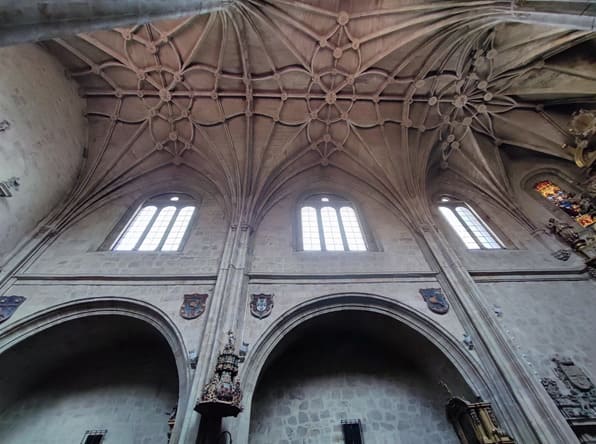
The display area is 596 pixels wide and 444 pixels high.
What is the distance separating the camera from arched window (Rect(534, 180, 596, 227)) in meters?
9.85

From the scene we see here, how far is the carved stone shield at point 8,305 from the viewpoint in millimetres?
6918

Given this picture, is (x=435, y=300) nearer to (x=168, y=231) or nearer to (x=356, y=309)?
(x=356, y=309)

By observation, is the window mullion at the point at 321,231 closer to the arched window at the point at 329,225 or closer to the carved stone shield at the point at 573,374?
the arched window at the point at 329,225

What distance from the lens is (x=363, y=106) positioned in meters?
12.2

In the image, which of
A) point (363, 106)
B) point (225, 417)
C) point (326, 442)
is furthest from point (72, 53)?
point (326, 442)

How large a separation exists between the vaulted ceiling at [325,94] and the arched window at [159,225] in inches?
60.0

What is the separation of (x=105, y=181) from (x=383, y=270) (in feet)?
36.0

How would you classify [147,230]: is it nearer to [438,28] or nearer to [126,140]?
[126,140]

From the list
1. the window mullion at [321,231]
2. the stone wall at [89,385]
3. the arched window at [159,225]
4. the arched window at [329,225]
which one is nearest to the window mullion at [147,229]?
the arched window at [159,225]

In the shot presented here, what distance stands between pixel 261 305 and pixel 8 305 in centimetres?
622

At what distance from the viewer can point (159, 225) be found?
10.4m

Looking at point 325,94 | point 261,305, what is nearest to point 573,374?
point 261,305

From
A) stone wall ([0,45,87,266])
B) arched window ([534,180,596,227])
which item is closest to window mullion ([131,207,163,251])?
stone wall ([0,45,87,266])

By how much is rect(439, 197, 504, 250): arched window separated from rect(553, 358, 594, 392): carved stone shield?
12.8 ft
